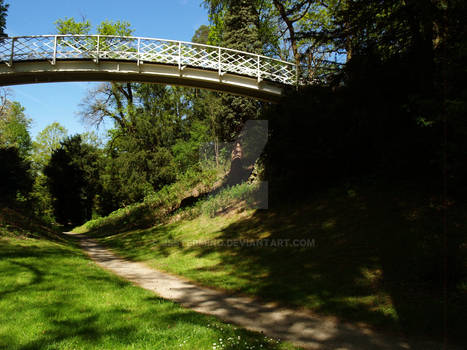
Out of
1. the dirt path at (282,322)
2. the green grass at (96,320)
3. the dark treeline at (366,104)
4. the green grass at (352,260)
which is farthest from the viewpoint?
the dark treeline at (366,104)

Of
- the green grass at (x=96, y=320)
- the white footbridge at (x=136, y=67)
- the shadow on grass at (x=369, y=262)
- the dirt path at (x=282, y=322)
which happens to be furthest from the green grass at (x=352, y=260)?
the white footbridge at (x=136, y=67)

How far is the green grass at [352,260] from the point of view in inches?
215

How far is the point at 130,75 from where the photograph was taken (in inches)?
639

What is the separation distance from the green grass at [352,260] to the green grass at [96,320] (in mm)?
2297

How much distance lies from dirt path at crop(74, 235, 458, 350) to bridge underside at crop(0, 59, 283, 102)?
11436 millimetres

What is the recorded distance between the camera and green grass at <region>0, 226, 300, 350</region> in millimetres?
3781

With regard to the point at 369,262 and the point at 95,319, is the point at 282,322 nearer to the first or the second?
the point at 95,319

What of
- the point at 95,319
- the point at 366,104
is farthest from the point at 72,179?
the point at 95,319

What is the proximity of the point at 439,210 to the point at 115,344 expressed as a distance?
8006 mm

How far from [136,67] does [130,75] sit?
72 cm

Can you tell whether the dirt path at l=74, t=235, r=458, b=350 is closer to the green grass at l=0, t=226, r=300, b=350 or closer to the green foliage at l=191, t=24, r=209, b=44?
the green grass at l=0, t=226, r=300, b=350

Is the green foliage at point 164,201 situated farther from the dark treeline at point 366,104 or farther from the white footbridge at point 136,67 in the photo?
the white footbridge at point 136,67

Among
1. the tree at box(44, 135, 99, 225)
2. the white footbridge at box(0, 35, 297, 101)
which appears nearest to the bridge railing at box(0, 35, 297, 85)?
the white footbridge at box(0, 35, 297, 101)

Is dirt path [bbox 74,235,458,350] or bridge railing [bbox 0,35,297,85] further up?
bridge railing [bbox 0,35,297,85]
